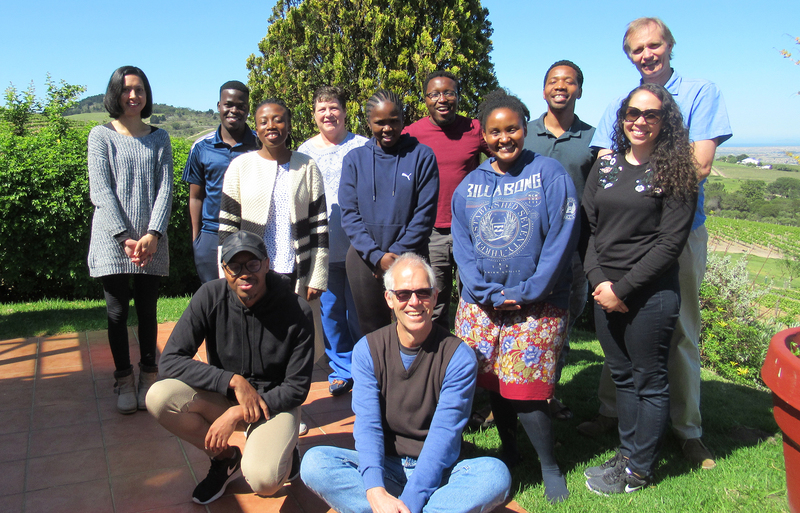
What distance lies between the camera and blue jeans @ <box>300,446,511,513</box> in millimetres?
2209

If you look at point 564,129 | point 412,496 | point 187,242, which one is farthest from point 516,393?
point 187,242

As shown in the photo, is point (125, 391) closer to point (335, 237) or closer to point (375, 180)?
point (335, 237)

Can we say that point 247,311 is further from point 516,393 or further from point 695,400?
point 695,400

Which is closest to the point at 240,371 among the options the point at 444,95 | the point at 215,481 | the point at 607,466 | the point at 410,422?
the point at 215,481

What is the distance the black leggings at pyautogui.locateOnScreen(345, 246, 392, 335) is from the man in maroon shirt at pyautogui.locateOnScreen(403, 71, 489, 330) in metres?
0.39

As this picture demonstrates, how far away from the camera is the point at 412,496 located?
220 cm

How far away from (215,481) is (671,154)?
2677 millimetres

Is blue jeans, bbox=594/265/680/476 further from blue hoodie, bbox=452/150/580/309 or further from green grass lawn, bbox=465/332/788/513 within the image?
blue hoodie, bbox=452/150/580/309

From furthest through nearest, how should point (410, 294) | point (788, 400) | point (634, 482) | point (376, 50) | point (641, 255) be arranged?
point (376, 50), point (634, 482), point (641, 255), point (410, 294), point (788, 400)

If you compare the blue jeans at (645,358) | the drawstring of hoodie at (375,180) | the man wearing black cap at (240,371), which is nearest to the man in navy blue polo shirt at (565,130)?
the blue jeans at (645,358)

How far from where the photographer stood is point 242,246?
2.55m

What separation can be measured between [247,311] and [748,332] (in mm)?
5488

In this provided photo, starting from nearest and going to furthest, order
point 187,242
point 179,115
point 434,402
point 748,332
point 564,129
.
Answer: point 434,402 → point 564,129 → point 748,332 → point 187,242 → point 179,115

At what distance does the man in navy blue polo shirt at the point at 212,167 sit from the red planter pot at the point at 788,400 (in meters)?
3.07
